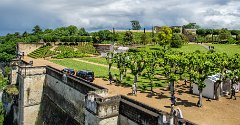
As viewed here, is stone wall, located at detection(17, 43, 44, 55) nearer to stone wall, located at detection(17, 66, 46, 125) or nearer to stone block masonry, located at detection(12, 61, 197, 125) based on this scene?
stone block masonry, located at detection(12, 61, 197, 125)

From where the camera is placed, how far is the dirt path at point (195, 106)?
23.1 m

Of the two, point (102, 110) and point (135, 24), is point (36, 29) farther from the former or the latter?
point (102, 110)

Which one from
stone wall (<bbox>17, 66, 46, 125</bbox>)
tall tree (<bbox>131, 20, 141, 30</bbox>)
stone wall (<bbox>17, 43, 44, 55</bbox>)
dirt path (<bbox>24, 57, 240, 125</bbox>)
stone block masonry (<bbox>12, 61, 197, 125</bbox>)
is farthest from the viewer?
tall tree (<bbox>131, 20, 141, 30</bbox>)

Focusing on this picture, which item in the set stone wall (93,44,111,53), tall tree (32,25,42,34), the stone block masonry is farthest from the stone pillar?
tall tree (32,25,42,34)

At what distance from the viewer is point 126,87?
3550 centimetres

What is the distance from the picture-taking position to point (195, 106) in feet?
88.5

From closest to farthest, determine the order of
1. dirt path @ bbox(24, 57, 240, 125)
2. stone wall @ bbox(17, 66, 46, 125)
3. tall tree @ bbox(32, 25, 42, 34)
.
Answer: dirt path @ bbox(24, 57, 240, 125) < stone wall @ bbox(17, 66, 46, 125) < tall tree @ bbox(32, 25, 42, 34)

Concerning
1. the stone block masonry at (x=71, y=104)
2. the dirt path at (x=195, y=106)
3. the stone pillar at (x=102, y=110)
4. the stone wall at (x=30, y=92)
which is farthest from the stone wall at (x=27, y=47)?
the stone pillar at (x=102, y=110)

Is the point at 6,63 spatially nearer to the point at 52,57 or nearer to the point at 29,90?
the point at 52,57

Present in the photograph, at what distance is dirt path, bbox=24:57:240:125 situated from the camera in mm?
23097

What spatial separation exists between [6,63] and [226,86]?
3182 inches

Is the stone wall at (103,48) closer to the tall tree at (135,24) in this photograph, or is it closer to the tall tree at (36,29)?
the tall tree at (36,29)

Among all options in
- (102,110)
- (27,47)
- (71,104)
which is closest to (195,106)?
(71,104)

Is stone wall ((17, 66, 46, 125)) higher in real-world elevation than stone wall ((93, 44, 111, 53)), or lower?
lower
